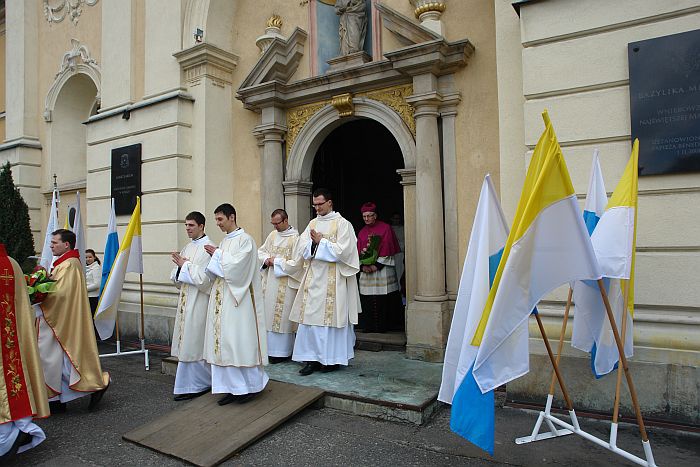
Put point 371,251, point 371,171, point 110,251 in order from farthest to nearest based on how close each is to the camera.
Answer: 1. point 371,171
2. point 371,251
3. point 110,251

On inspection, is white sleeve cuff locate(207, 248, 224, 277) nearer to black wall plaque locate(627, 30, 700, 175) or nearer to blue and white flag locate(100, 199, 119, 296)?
blue and white flag locate(100, 199, 119, 296)

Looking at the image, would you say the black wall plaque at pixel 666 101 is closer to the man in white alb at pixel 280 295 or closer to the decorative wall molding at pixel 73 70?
the man in white alb at pixel 280 295

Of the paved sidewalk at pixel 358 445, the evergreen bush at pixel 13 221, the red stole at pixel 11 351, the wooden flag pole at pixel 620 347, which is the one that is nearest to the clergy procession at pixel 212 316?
the red stole at pixel 11 351

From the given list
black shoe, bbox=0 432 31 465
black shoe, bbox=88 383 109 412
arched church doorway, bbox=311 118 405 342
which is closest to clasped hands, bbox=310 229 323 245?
black shoe, bbox=88 383 109 412

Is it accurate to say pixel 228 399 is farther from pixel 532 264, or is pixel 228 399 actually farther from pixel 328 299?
pixel 532 264

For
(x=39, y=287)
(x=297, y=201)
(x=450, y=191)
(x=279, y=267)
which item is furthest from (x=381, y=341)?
(x=39, y=287)

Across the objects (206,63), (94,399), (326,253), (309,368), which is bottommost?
(94,399)

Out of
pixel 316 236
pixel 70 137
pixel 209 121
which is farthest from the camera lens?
pixel 70 137

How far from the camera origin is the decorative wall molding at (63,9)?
32.4 feet

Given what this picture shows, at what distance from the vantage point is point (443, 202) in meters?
6.37

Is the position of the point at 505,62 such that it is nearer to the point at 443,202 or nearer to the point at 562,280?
the point at 443,202

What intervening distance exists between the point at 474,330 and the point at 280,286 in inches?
142

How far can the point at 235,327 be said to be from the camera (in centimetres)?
466

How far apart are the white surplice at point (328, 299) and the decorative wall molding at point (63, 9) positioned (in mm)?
7345
